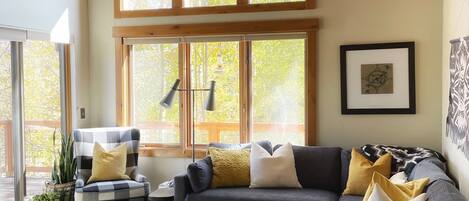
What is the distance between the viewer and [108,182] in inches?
179

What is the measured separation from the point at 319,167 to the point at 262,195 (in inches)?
26.5

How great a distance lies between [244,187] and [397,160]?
1.36 meters

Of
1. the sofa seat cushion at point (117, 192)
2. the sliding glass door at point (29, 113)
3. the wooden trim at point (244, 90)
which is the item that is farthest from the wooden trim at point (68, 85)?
the wooden trim at point (244, 90)

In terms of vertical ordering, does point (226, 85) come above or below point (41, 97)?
above

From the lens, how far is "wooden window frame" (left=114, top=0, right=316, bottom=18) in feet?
15.4

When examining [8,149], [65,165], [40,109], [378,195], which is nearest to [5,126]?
[8,149]

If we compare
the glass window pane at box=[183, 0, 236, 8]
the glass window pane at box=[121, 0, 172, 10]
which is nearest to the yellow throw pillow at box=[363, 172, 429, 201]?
the glass window pane at box=[183, 0, 236, 8]

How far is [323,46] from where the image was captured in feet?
15.2

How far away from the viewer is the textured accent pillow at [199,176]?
4.10 meters

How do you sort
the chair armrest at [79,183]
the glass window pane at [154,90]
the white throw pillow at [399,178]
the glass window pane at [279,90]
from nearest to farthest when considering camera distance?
the white throw pillow at [399,178] → the chair armrest at [79,183] → the glass window pane at [279,90] → the glass window pane at [154,90]

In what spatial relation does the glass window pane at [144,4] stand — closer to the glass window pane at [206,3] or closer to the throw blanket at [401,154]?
the glass window pane at [206,3]

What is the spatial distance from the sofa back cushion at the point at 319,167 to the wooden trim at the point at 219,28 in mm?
1217

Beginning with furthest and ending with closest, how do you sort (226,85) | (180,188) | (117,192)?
(226,85) → (117,192) → (180,188)

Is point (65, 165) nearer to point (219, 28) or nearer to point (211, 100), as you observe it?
point (211, 100)
